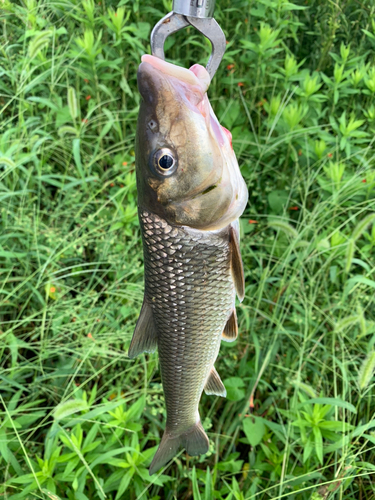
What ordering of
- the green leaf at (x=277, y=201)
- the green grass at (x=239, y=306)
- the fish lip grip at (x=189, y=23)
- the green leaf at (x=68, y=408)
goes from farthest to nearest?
the green leaf at (x=277, y=201), the green grass at (x=239, y=306), the green leaf at (x=68, y=408), the fish lip grip at (x=189, y=23)

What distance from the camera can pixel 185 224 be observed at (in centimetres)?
94

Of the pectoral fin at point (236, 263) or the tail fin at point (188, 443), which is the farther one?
the tail fin at point (188, 443)

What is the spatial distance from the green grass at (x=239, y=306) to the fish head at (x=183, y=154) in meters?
0.90

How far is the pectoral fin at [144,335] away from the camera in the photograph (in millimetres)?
1042

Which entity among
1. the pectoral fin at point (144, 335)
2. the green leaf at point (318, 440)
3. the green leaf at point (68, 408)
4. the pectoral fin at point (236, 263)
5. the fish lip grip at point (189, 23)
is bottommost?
the green leaf at point (318, 440)

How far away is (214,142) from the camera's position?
34.4 inches

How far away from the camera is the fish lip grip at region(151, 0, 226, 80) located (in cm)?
76

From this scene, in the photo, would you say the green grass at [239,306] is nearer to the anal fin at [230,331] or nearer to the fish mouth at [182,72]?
the anal fin at [230,331]

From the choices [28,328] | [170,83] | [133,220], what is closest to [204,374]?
[170,83]

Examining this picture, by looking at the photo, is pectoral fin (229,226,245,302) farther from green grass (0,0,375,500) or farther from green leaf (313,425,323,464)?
green leaf (313,425,323,464)

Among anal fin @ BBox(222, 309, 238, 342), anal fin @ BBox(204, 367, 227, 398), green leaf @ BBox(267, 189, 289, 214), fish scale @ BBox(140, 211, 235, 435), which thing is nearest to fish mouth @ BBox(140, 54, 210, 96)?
fish scale @ BBox(140, 211, 235, 435)

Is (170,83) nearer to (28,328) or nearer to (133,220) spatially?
(133,220)

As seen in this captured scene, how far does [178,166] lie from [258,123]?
7.14ft

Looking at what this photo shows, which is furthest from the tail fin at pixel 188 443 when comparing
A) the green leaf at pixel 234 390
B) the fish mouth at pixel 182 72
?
the fish mouth at pixel 182 72
